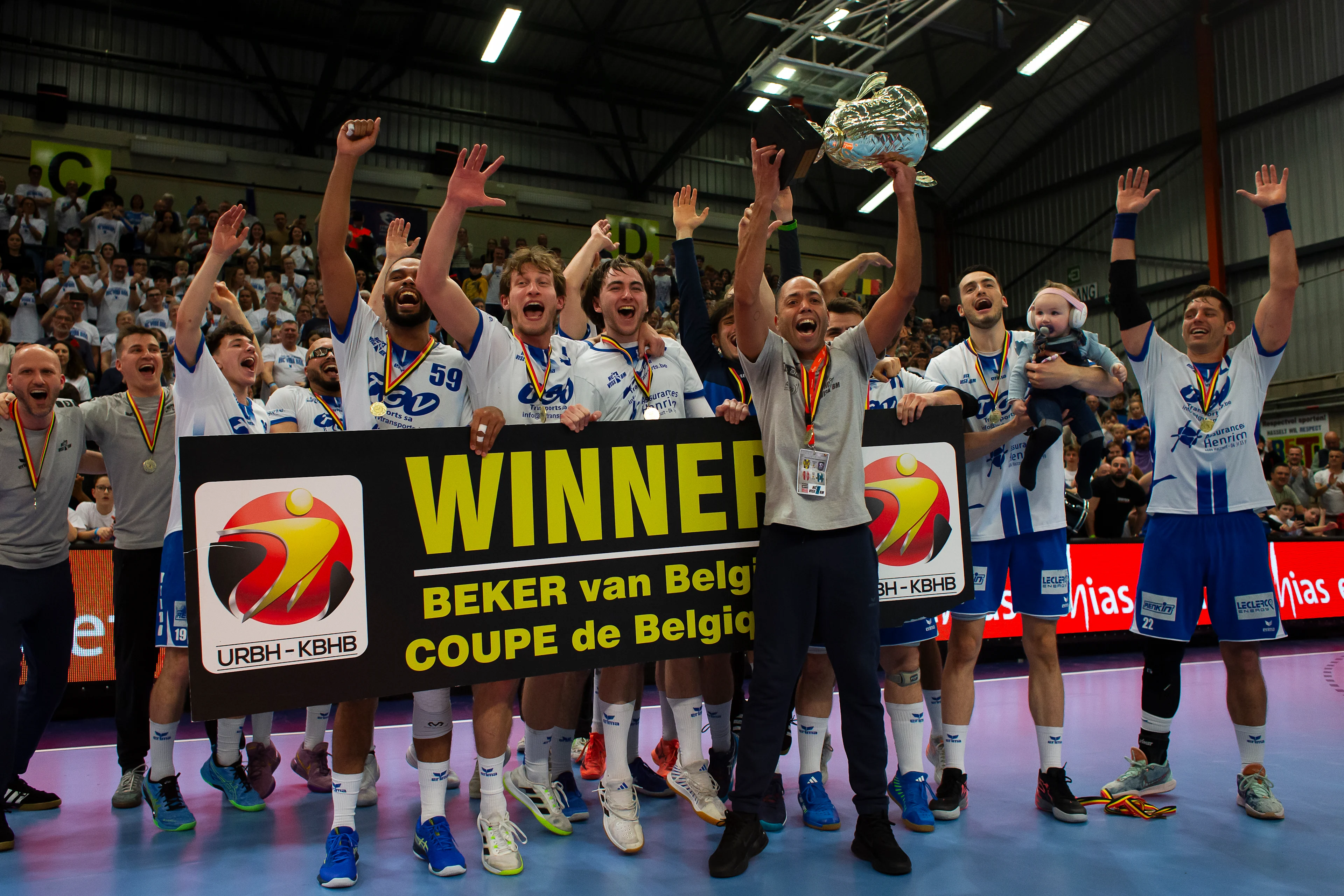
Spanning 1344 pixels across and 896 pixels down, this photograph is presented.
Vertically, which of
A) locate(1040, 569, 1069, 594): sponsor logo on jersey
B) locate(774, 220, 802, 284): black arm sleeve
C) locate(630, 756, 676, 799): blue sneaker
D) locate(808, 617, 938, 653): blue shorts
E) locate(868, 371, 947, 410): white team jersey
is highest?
locate(774, 220, 802, 284): black arm sleeve

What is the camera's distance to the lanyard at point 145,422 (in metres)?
4.71

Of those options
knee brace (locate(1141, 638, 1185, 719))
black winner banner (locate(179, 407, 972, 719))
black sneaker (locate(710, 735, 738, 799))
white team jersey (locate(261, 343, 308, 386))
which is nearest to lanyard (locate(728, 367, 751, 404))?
black winner banner (locate(179, 407, 972, 719))

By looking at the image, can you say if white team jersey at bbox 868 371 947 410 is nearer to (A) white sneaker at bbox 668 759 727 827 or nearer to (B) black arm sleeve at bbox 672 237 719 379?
(B) black arm sleeve at bbox 672 237 719 379

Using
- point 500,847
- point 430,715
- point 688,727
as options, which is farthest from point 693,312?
point 500,847

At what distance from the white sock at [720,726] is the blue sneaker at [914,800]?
85 cm

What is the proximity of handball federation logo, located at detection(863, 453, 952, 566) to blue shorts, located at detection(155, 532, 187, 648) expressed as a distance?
11.2 feet

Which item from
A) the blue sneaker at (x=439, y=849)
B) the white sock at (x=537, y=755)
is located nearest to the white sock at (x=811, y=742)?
the white sock at (x=537, y=755)

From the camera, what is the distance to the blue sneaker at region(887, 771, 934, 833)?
396 cm

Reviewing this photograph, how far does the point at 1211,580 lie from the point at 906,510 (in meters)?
1.50

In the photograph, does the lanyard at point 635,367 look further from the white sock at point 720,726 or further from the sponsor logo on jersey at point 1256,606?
the sponsor logo on jersey at point 1256,606

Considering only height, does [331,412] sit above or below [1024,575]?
above

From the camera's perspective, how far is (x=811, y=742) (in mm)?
4172

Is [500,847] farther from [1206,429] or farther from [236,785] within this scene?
[1206,429]

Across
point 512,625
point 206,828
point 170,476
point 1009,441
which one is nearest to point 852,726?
point 512,625
